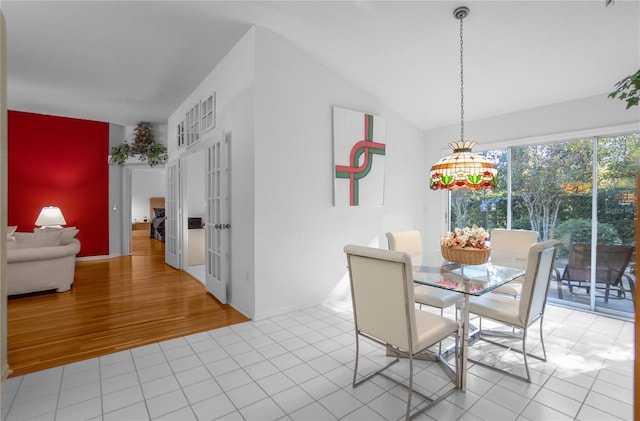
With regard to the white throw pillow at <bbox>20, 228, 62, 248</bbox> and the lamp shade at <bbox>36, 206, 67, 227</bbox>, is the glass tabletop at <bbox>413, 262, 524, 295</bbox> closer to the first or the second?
the white throw pillow at <bbox>20, 228, 62, 248</bbox>

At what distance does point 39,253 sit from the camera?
4.01m

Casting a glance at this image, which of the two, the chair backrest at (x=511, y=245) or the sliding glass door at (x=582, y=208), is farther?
the sliding glass door at (x=582, y=208)

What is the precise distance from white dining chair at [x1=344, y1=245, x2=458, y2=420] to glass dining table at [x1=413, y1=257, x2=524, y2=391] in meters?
0.10

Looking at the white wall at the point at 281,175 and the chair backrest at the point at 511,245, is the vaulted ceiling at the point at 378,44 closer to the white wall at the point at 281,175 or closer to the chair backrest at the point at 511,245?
the white wall at the point at 281,175

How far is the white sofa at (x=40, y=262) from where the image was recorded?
12.8ft

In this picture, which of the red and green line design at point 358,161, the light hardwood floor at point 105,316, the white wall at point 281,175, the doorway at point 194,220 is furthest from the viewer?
the doorway at point 194,220

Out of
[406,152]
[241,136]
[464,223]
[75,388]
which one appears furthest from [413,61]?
[75,388]

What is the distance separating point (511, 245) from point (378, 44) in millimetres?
2461

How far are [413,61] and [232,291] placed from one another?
3.30 meters

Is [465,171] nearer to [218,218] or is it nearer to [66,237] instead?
[218,218]

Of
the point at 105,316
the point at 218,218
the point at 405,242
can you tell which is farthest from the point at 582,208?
the point at 105,316

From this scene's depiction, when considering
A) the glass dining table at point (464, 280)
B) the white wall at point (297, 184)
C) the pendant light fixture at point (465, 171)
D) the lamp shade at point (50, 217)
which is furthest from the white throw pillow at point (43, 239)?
the pendant light fixture at point (465, 171)

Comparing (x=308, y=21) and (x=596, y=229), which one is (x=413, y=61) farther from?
(x=596, y=229)

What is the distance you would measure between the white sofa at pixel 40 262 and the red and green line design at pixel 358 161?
3.77 meters
